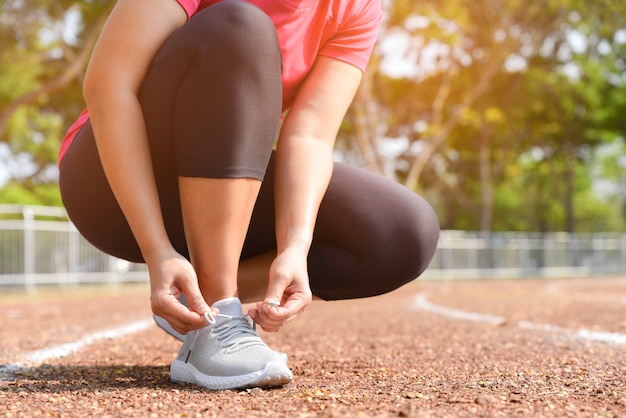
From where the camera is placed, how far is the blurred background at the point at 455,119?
15.7m

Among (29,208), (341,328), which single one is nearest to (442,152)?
(29,208)

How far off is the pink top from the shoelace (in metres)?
0.75

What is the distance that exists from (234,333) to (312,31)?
3.02 ft

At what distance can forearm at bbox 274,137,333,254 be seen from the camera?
2.14 metres

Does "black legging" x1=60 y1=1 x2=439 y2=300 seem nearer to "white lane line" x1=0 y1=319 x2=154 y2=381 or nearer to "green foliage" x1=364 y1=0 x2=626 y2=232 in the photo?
"white lane line" x1=0 y1=319 x2=154 y2=381

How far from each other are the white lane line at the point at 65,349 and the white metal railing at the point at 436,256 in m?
10.1

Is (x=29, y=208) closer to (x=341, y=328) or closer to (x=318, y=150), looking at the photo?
(x=341, y=328)

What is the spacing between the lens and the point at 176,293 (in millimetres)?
1916

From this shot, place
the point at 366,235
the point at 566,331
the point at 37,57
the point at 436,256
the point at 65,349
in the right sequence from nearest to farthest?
the point at 366,235 < the point at 65,349 < the point at 566,331 < the point at 37,57 < the point at 436,256

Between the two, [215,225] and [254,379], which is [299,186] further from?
[254,379]

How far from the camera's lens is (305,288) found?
2.02m

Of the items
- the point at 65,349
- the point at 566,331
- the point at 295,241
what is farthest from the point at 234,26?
the point at 566,331

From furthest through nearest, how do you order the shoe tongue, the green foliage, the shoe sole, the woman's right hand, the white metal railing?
the green foliage, the white metal railing, the shoe tongue, the shoe sole, the woman's right hand

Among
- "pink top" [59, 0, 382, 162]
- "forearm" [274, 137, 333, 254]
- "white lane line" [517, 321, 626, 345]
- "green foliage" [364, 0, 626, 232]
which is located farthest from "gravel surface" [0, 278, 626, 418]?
"green foliage" [364, 0, 626, 232]
